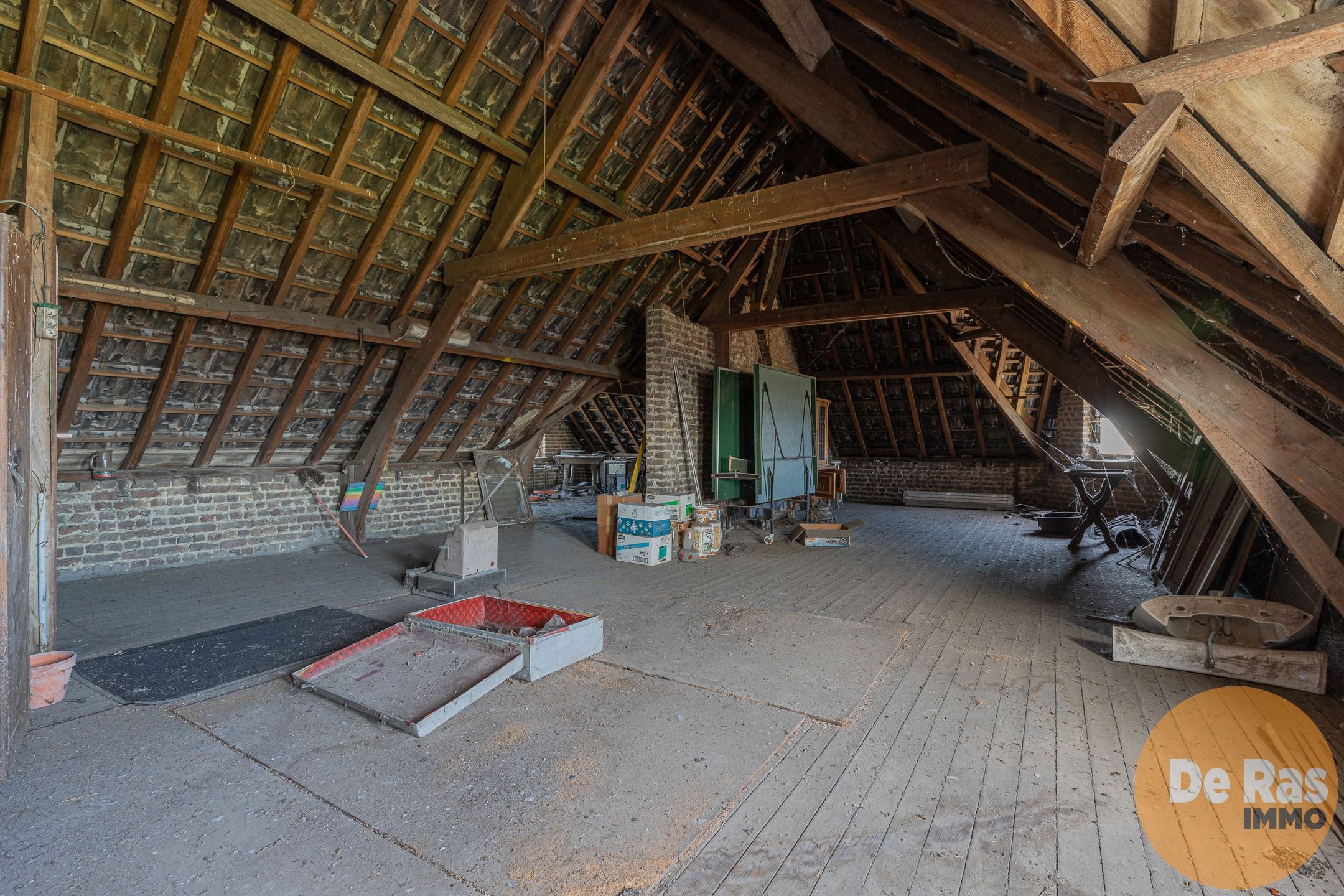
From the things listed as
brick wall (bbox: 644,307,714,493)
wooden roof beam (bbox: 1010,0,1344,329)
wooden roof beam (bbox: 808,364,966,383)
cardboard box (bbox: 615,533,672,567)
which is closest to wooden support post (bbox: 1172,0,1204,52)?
wooden roof beam (bbox: 1010,0,1344,329)

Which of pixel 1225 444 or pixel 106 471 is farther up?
pixel 1225 444

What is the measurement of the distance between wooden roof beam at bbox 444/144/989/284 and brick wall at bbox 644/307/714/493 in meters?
2.72

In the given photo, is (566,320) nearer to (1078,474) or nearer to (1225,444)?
(1225,444)

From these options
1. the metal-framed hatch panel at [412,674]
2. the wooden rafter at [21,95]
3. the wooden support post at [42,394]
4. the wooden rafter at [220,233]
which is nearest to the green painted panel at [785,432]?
the metal-framed hatch panel at [412,674]

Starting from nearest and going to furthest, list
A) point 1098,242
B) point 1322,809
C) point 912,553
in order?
point 1322,809, point 1098,242, point 912,553

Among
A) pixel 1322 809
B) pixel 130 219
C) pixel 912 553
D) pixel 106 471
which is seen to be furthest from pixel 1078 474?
pixel 106 471

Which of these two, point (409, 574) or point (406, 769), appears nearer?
point (406, 769)

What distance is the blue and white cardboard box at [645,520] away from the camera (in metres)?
6.48

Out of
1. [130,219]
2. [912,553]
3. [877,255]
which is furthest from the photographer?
[877,255]

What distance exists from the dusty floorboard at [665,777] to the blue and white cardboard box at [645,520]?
2071 millimetres

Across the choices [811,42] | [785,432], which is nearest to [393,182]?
[811,42]

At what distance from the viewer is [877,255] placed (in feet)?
33.7

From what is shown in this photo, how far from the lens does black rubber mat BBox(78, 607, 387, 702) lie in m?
3.21

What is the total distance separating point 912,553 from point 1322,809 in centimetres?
514
